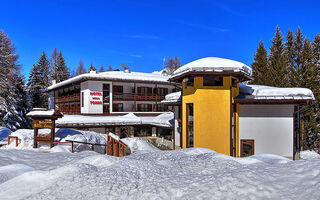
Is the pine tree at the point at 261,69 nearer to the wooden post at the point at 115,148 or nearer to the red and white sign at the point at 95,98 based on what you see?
the red and white sign at the point at 95,98

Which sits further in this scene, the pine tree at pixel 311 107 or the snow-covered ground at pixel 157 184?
the pine tree at pixel 311 107

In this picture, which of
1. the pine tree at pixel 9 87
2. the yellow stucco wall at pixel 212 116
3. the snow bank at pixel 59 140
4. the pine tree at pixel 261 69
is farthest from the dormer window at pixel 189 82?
the pine tree at pixel 261 69

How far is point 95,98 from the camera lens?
25.8m

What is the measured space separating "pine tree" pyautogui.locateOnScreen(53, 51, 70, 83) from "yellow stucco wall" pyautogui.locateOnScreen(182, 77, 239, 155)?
4513cm

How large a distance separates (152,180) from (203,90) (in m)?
10.7

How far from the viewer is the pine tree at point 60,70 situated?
48.2 m

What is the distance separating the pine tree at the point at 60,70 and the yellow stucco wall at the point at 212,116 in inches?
1777

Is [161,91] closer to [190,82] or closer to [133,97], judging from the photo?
[133,97]

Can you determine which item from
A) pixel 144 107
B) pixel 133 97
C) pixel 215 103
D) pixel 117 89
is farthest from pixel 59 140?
pixel 144 107

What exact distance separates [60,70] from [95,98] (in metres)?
31.1

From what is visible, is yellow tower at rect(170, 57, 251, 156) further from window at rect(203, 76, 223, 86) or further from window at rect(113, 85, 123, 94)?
window at rect(113, 85, 123, 94)

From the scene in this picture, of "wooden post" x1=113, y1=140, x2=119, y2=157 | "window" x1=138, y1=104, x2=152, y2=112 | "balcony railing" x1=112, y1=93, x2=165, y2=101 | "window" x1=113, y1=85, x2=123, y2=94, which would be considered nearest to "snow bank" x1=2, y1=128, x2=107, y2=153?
"wooden post" x1=113, y1=140, x2=119, y2=157

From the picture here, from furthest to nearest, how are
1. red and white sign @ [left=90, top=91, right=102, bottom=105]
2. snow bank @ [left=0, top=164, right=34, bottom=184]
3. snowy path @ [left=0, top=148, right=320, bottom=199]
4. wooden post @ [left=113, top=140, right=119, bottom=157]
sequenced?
red and white sign @ [left=90, top=91, right=102, bottom=105], wooden post @ [left=113, top=140, right=119, bottom=157], snow bank @ [left=0, top=164, right=34, bottom=184], snowy path @ [left=0, top=148, right=320, bottom=199]

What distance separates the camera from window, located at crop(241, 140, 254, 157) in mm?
13336
